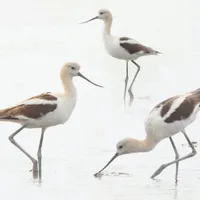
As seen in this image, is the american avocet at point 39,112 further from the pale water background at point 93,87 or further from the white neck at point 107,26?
the white neck at point 107,26

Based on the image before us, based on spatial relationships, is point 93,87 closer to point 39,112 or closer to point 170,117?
point 39,112

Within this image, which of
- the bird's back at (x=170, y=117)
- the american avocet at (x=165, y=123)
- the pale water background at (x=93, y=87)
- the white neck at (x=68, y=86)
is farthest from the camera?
the white neck at (x=68, y=86)

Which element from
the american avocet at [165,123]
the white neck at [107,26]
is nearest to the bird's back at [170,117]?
the american avocet at [165,123]

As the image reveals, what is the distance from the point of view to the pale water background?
29.2 feet

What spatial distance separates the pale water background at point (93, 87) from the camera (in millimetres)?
8906

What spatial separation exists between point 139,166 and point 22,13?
45.0 feet

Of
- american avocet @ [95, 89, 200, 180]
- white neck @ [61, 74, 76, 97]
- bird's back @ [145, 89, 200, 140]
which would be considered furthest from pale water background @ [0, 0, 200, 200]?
white neck @ [61, 74, 76, 97]

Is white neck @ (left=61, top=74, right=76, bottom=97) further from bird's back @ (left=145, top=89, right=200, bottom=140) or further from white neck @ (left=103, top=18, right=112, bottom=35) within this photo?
white neck @ (left=103, top=18, right=112, bottom=35)

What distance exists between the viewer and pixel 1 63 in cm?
1628

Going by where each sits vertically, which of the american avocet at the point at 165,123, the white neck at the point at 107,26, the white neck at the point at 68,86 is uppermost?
the white neck at the point at 107,26

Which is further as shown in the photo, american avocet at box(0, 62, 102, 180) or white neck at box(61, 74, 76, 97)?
white neck at box(61, 74, 76, 97)

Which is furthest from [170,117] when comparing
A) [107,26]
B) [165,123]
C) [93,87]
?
[107,26]

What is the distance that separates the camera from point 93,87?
14.3 meters

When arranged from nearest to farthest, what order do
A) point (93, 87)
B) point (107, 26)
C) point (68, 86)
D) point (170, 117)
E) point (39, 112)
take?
point (170, 117) → point (39, 112) → point (68, 86) → point (93, 87) → point (107, 26)
